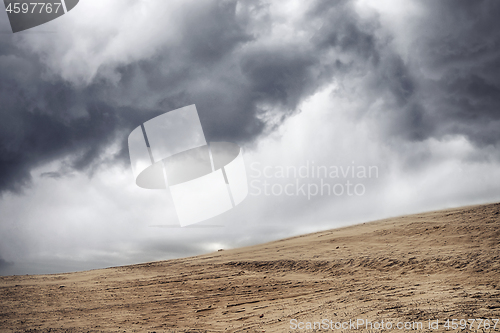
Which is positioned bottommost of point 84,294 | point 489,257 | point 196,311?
point 489,257

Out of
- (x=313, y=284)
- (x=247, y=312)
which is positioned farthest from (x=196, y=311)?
(x=313, y=284)

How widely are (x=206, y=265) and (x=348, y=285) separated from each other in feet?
30.9

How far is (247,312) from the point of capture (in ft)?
33.7

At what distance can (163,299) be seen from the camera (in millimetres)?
12469

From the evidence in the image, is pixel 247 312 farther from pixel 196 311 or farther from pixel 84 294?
pixel 84 294

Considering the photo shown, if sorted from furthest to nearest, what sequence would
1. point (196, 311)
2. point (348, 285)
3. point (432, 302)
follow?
1. point (348, 285)
2. point (196, 311)
3. point (432, 302)

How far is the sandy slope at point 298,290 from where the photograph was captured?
8.71m

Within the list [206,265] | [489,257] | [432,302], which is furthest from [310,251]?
[432,302]

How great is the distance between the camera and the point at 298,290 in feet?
40.7

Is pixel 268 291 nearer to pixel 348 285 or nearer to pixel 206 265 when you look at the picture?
pixel 348 285

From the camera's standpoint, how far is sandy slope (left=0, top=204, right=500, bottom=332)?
8.71 metres

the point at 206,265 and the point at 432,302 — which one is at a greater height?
the point at 206,265

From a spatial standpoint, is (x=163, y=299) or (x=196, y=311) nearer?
(x=196, y=311)

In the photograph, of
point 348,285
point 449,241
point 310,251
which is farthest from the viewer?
point 310,251
